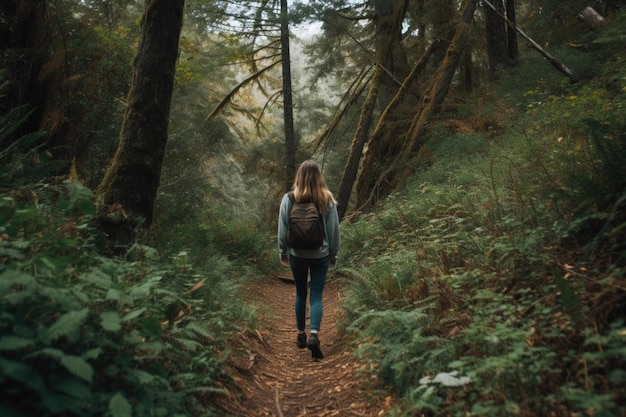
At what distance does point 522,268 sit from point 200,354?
8.83ft

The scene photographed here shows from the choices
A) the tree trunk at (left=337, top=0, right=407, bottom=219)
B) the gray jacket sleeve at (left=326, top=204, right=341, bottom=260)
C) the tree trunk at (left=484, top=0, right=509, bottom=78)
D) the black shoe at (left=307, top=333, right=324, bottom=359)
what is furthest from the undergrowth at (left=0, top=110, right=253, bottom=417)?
the tree trunk at (left=484, top=0, right=509, bottom=78)

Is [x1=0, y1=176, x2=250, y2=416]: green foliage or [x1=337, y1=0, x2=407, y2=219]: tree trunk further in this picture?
[x1=337, y1=0, x2=407, y2=219]: tree trunk

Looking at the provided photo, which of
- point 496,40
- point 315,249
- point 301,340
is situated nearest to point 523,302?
point 315,249

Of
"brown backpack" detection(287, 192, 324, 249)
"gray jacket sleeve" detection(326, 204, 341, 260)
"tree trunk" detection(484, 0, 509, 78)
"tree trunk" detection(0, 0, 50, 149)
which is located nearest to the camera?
"brown backpack" detection(287, 192, 324, 249)

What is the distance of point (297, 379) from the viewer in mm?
4367

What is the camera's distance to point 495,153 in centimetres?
787

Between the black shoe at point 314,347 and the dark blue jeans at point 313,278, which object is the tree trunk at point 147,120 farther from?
the black shoe at point 314,347

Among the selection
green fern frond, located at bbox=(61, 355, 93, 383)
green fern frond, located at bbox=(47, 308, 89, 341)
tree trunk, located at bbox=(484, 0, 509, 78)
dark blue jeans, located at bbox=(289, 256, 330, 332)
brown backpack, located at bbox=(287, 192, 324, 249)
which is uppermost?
tree trunk, located at bbox=(484, 0, 509, 78)

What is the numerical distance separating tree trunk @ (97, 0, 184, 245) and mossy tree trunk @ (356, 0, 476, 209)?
6.32 metres

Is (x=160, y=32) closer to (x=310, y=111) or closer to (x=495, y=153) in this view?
(x=495, y=153)

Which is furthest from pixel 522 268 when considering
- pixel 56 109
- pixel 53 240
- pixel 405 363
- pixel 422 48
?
pixel 422 48

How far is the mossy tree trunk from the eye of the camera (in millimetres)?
10031

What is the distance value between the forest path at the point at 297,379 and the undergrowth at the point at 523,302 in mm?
291

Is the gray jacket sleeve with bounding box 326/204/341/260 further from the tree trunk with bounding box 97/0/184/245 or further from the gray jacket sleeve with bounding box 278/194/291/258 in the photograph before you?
the tree trunk with bounding box 97/0/184/245
